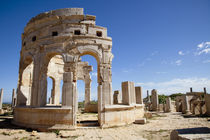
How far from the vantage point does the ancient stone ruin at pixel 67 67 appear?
8.74 metres

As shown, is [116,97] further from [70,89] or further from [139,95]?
[70,89]

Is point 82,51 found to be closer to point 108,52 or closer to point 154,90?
point 108,52

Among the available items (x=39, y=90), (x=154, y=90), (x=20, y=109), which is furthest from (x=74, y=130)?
(x=154, y=90)

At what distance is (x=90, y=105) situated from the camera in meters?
18.3

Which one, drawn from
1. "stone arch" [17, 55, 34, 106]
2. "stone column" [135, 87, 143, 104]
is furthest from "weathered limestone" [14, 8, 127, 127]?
"stone column" [135, 87, 143, 104]

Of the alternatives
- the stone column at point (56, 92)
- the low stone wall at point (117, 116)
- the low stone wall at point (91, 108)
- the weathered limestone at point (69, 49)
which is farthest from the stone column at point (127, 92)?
the stone column at point (56, 92)

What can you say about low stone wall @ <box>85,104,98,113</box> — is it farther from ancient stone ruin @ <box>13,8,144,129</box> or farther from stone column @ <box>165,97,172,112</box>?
stone column @ <box>165,97,172,112</box>

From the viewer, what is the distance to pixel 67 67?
9.40 meters

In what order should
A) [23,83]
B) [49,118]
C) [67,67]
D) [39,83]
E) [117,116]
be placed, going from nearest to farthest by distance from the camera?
[49,118], [117,116], [67,67], [39,83], [23,83]

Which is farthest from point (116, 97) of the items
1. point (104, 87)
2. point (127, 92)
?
point (104, 87)

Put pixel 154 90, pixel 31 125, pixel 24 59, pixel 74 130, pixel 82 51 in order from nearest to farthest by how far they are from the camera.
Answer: pixel 74 130
pixel 31 125
pixel 82 51
pixel 24 59
pixel 154 90

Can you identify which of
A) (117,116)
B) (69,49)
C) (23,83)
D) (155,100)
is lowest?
(155,100)

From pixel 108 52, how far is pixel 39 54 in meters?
4.96

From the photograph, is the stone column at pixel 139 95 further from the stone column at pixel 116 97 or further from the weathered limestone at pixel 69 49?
the weathered limestone at pixel 69 49
